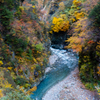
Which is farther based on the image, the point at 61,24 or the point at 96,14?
the point at 61,24

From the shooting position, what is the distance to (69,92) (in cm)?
1004

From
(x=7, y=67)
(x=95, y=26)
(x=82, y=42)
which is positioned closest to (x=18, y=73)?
(x=7, y=67)

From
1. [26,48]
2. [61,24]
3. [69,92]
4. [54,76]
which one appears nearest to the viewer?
[69,92]

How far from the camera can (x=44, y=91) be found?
1043 cm

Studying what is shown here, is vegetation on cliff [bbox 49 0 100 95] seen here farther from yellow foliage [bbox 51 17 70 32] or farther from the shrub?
yellow foliage [bbox 51 17 70 32]

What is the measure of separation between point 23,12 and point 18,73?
317 inches

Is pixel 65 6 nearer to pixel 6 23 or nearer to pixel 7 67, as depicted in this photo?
pixel 6 23

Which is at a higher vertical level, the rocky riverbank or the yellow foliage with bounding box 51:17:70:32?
the yellow foliage with bounding box 51:17:70:32

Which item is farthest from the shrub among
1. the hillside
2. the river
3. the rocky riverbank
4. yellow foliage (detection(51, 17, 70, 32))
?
yellow foliage (detection(51, 17, 70, 32))

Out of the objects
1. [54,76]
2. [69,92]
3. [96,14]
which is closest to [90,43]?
[96,14]

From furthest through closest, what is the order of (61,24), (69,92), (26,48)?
(61,24)
(26,48)
(69,92)

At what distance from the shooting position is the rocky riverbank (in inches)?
364

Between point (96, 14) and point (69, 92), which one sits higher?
point (96, 14)

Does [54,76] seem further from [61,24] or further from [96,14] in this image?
[61,24]
